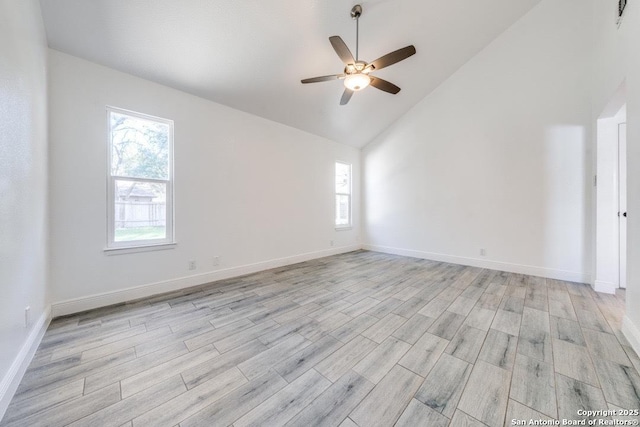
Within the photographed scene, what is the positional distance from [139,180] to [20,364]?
6.25ft

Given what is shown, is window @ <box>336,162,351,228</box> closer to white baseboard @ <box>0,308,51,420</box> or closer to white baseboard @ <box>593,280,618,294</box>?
white baseboard @ <box>593,280,618,294</box>

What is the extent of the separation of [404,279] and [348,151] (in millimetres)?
Answer: 3394

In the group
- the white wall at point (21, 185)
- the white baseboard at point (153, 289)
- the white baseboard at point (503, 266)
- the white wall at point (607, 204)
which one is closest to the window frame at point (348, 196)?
the white baseboard at point (503, 266)

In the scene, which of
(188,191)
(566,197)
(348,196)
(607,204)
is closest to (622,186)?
(607,204)

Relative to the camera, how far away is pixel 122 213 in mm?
2697

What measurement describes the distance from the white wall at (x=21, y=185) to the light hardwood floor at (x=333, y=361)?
0.77 ft

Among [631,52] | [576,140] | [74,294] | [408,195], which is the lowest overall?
[74,294]

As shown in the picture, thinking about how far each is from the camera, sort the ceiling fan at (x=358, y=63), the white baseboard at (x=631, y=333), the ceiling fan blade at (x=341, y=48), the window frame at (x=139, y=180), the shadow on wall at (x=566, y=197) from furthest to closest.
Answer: the shadow on wall at (x=566, y=197)
the window frame at (x=139, y=180)
the ceiling fan at (x=358, y=63)
the ceiling fan blade at (x=341, y=48)
the white baseboard at (x=631, y=333)

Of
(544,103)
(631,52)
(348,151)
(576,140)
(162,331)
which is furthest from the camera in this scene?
(348,151)

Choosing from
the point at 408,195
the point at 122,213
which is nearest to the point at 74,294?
the point at 122,213

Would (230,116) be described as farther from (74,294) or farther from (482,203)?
(482,203)

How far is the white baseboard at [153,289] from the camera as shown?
7.77 feet

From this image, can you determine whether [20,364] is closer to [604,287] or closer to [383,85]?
[383,85]

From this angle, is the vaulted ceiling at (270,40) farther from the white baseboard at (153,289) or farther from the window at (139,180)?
the white baseboard at (153,289)
